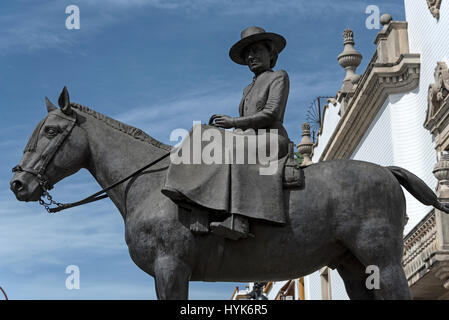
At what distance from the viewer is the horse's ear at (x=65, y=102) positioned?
7445mm

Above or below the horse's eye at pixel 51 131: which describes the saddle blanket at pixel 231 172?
below

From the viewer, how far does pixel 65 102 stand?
7457 millimetres

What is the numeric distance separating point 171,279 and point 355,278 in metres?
1.68

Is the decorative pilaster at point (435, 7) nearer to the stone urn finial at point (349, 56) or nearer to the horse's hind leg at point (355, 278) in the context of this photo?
the stone urn finial at point (349, 56)

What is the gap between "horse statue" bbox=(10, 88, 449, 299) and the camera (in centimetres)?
700

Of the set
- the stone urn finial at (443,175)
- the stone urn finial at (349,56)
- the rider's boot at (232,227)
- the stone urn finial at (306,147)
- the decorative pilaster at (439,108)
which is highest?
the stone urn finial at (349,56)

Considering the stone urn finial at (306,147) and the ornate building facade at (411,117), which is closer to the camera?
the ornate building facade at (411,117)

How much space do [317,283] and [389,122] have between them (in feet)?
43.6

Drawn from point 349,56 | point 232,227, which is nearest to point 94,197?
point 232,227

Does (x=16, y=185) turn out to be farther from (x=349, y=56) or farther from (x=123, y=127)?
(x=349, y=56)

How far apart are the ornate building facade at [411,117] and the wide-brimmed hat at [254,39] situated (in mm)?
14158

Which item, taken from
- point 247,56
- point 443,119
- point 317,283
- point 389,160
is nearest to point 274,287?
point 317,283

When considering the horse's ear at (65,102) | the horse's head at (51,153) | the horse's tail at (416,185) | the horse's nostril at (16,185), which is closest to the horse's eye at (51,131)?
the horse's head at (51,153)

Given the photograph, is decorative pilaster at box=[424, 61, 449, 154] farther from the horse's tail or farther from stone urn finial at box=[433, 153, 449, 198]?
the horse's tail
